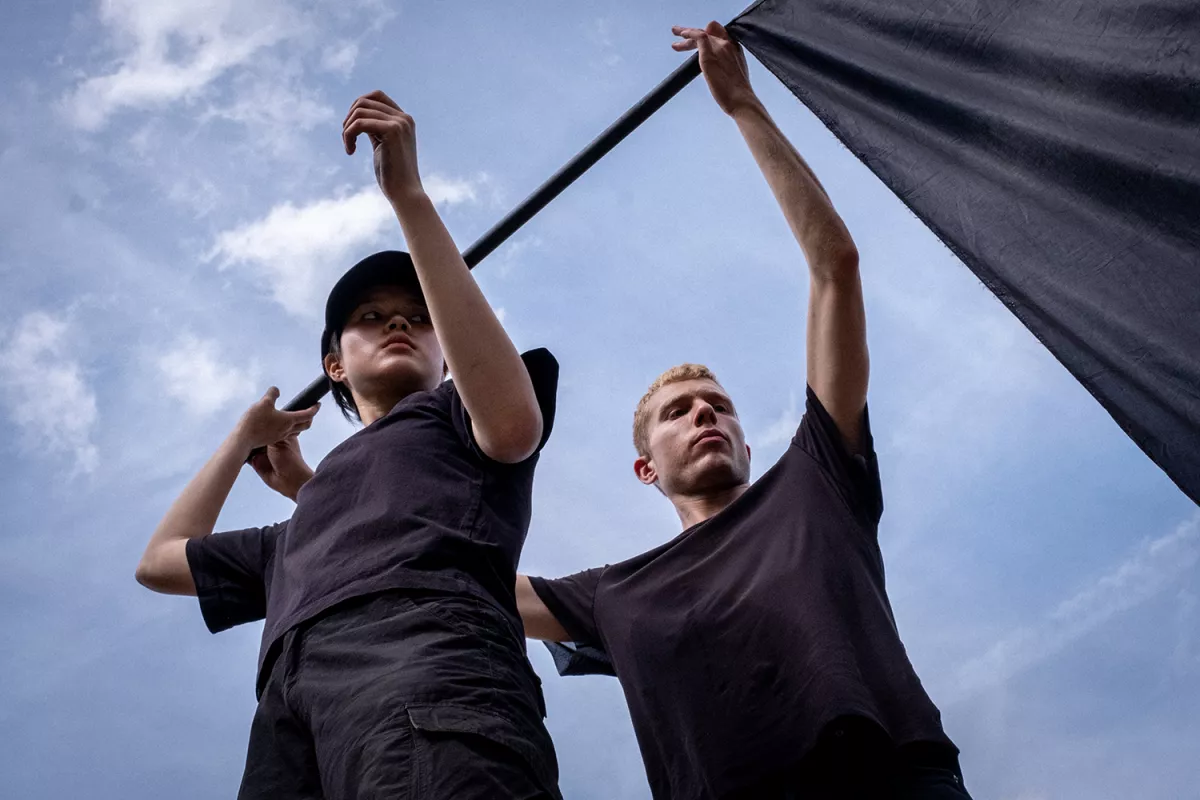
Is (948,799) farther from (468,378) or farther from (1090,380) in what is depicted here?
(468,378)

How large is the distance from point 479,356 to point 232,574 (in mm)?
937

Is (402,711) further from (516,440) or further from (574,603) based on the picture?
(574,603)

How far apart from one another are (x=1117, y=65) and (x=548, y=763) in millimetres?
1456

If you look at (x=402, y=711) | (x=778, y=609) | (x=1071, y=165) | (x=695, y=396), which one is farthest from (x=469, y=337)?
(x=695, y=396)

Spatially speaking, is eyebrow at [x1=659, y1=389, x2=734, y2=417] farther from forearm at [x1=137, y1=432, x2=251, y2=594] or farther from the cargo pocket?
the cargo pocket

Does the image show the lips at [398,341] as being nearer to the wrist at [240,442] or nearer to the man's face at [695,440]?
the wrist at [240,442]

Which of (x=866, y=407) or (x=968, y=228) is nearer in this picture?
(x=968, y=228)

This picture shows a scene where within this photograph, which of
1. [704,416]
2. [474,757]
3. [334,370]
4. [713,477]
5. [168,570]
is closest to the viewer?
[474,757]

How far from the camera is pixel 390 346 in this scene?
2613mm

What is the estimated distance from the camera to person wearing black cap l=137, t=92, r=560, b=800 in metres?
1.66

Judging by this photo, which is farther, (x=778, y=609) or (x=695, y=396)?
(x=695, y=396)

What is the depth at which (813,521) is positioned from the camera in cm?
248

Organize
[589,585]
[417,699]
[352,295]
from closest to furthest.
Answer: [417,699] → [352,295] → [589,585]

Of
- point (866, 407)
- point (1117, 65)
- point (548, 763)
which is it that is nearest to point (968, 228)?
point (1117, 65)
